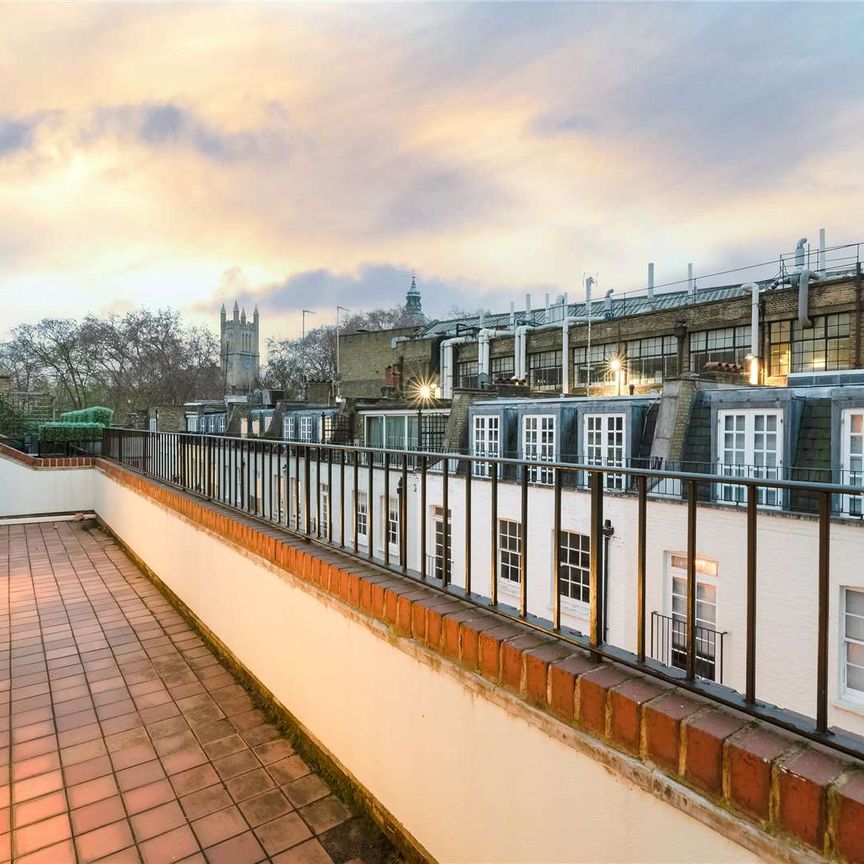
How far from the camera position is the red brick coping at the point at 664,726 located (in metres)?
0.94

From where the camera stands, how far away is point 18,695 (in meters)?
3.27

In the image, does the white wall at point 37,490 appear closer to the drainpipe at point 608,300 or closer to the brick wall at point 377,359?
the brick wall at point 377,359

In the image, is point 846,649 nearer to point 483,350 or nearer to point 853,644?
point 853,644

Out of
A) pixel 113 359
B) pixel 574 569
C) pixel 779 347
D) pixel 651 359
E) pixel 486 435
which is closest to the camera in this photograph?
pixel 574 569

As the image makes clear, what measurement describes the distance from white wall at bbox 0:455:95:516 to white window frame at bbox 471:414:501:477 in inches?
329

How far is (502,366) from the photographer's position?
99.8ft

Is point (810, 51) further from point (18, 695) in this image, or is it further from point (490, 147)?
point (18, 695)

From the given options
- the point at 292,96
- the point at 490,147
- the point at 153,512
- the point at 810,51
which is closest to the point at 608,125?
the point at 490,147

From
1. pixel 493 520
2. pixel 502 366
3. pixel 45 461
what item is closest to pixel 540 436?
pixel 45 461

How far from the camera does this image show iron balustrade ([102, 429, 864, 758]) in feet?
3.68

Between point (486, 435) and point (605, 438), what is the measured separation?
3.22 m

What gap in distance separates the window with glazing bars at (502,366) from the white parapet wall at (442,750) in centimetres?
2737

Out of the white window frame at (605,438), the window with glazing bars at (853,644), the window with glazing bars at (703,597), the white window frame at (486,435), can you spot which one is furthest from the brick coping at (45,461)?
the window with glazing bars at (853,644)

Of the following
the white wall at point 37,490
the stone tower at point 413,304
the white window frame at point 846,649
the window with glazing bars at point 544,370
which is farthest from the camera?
the stone tower at point 413,304
